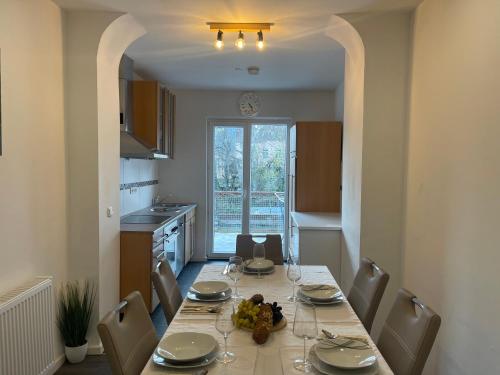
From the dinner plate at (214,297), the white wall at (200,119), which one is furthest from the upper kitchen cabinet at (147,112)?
the dinner plate at (214,297)

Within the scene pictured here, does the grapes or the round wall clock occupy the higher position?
the round wall clock

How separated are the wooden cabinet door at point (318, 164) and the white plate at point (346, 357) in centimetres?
341

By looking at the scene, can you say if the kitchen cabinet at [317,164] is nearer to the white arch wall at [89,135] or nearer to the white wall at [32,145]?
the white arch wall at [89,135]

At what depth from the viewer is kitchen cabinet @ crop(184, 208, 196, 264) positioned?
216 inches

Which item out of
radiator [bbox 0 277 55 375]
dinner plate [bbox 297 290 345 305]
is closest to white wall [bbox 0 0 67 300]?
radiator [bbox 0 277 55 375]

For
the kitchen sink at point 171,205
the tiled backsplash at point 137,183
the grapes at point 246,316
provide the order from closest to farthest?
the grapes at point 246,316, the tiled backsplash at point 137,183, the kitchen sink at point 171,205

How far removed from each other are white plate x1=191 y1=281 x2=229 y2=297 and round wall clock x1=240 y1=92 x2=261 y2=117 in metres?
4.07

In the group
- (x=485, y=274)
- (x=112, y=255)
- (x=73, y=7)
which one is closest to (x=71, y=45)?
(x=73, y=7)

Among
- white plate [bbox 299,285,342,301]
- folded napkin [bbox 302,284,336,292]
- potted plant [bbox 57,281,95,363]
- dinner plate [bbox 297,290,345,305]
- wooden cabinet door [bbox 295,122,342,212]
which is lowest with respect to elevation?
potted plant [bbox 57,281,95,363]

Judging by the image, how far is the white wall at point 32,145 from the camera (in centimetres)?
234

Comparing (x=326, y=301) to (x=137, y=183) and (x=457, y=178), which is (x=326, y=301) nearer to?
(x=457, y=178)

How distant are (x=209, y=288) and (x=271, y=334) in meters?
0.61

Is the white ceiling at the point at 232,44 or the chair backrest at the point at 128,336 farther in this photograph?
the white ceiling at the point at 232,44

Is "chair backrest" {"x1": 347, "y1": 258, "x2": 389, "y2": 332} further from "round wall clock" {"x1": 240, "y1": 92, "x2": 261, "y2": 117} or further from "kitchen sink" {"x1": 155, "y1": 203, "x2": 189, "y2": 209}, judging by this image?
"round wall clock" {"x1": 240, "y1": 92, "x2": 261, "y2": 117}
